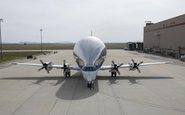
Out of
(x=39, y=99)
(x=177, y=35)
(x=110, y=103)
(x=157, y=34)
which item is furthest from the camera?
(x=157, y=34)

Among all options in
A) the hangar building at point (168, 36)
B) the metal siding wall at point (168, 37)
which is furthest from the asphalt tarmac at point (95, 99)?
the metal siding wall at point (168, 37)

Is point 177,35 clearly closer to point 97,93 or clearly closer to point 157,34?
point 157,34

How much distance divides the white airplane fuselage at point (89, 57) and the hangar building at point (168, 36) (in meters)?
45.2

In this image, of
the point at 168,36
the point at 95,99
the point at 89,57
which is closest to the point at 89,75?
the point at 89,57

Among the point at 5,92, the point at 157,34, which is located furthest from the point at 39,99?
the point at 157,34

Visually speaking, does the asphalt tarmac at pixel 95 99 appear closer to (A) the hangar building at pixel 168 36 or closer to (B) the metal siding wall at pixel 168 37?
(A) the hangar building at pixel 168 36

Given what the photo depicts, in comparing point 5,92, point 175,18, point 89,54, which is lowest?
point 5,92

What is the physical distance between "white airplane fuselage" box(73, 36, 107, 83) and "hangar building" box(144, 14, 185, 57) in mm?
45203

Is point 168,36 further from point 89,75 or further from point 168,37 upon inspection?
point 89,75

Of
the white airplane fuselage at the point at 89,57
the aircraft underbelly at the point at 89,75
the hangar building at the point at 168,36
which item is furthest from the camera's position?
the hangar building at the point at 168,36

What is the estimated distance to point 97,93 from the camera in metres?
19.3

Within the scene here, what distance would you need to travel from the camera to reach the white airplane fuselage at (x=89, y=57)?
20.8 m

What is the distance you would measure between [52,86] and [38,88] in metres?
1.44

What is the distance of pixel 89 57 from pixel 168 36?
204 ft
